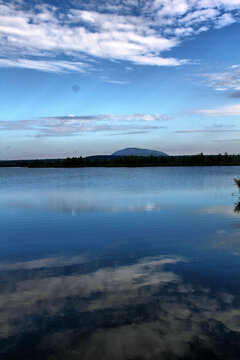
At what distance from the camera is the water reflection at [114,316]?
225 inches

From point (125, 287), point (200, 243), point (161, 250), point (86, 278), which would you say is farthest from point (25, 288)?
point (200, 243)

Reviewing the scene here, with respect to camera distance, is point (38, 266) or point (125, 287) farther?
point (38, 266)

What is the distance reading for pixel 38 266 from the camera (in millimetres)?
10219

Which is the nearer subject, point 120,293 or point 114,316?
point 114,316

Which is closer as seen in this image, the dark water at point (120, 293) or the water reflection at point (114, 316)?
the water reflection at point (114, 316)

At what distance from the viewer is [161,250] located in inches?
468

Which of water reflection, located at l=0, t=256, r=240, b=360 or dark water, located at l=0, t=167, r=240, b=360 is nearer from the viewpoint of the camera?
water reflection, located at l=0, t=256, r=240, b=360

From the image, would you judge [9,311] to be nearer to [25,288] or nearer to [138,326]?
[25,288]

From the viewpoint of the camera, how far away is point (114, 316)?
6828 millimetres

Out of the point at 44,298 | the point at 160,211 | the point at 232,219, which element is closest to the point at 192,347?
the point at 44,298

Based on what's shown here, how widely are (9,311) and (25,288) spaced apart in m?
1.25

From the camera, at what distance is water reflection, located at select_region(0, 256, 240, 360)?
5.70m

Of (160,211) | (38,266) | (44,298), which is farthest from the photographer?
(160,211)

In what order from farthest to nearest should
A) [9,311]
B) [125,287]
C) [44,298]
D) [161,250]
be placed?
[161,250] < [125,287] < [44,298] < [9,311]
